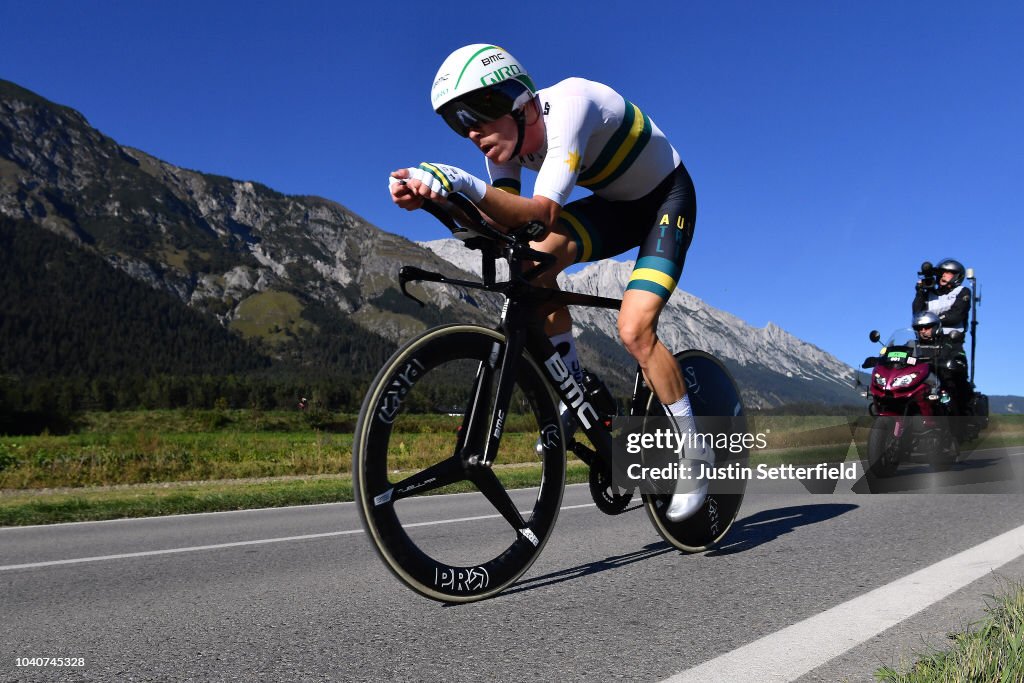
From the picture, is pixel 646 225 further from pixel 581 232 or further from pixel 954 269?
pixel 954 269

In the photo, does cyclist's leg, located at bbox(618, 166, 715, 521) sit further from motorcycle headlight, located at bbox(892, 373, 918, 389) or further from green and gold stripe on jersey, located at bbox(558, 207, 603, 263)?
motorcycle headlight, located at bbox(892, 373, 918, 389)

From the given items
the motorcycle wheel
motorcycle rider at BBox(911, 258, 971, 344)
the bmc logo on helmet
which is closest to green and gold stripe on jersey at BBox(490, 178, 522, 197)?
the bmc logo on helmet

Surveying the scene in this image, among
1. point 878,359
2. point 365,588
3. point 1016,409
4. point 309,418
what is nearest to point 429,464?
point 365,588

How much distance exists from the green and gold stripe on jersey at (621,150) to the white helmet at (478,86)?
1.99ft

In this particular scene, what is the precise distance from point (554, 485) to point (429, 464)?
61cm

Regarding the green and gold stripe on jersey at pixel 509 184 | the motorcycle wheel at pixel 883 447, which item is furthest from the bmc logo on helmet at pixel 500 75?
the motorcycle wheel at pixel 883 447

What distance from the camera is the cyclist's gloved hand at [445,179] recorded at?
2.47 metres

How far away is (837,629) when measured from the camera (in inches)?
104

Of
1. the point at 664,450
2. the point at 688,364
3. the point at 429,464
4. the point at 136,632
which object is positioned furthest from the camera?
the point at 688,364

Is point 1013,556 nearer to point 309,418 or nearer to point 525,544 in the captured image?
point 525,544

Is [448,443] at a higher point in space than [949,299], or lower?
lower

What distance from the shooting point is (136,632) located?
2.79m

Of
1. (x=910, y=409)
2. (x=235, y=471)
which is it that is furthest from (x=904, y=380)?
(x=235, y=471)

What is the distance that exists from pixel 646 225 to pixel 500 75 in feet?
4.21
